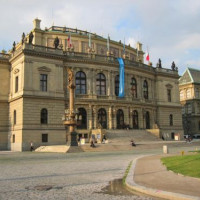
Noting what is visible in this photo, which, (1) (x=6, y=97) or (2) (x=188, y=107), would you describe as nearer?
(1) (x=6, y=97)

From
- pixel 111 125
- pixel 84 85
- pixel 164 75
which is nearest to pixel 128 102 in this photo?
pixel 111 125

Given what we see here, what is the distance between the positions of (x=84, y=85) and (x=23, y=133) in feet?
49.7

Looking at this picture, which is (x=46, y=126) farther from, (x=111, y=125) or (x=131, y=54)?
(x=131, y=54)

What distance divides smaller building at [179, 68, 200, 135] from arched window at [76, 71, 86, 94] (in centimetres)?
4237

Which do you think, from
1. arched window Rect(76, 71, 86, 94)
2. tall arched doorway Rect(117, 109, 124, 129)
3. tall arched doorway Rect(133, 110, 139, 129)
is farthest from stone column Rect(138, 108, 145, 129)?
arched window Rect(76, 71, 86, 94)

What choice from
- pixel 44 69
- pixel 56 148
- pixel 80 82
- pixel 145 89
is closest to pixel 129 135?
pixel 80 82

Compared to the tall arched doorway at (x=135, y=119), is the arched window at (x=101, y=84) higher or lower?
higher

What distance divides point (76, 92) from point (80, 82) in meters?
2.10

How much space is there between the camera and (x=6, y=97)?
52.5 m

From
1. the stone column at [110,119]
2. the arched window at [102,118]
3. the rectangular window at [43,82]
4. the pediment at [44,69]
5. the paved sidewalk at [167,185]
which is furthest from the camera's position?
the stone column at [110,119]

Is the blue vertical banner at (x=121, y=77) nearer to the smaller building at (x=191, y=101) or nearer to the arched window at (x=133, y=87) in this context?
the arched window at (x=133, y=87)

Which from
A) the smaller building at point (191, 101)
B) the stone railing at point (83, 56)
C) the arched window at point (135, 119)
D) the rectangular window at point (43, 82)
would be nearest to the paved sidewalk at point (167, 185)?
the rectangular window at point (43, 82)

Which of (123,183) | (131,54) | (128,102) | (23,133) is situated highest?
(131,54)

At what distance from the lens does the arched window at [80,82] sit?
178 ft
